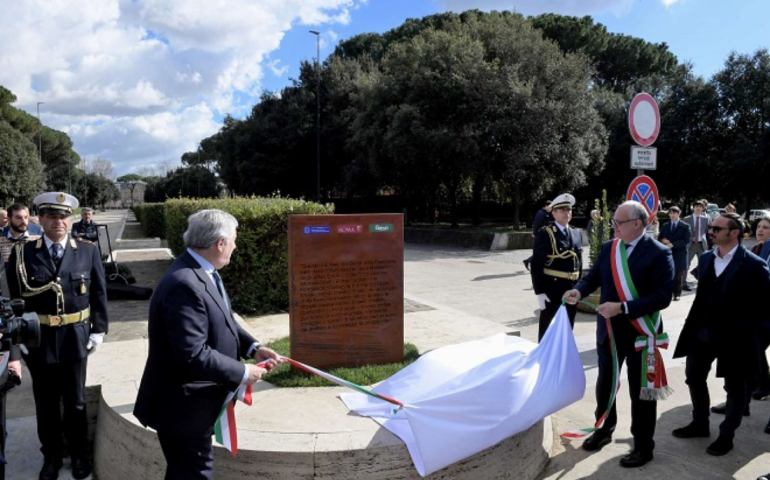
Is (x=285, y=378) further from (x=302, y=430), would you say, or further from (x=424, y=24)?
(x=424, y=24)

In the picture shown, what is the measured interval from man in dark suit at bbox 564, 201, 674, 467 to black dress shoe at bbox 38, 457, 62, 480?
13.2ft

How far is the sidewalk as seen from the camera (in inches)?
158

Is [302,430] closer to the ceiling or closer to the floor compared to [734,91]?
closer to the floor

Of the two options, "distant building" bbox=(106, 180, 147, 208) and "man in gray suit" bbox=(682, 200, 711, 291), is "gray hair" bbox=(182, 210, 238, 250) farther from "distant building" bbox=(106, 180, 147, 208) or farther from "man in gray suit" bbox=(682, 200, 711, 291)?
"distant building" bbox=(106, 180, 147, 208)

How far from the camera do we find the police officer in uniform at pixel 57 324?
150 inches

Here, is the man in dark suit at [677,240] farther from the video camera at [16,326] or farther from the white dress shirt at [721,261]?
the video camera at [16,326]

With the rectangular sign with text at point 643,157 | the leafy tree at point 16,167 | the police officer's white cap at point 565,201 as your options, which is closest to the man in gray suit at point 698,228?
the rectangular sign with text at point 643,157

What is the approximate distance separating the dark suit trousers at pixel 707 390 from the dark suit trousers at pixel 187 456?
12.4 ft

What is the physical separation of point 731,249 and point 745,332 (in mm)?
651

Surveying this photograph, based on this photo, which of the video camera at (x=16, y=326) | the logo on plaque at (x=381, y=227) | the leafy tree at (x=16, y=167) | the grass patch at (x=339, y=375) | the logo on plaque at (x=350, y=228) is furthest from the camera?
the leafy tree at (x=16, y=167)

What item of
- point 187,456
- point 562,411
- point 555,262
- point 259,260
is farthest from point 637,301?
point 259,260

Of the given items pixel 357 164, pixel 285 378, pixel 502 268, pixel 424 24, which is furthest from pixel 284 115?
pixel 285 378

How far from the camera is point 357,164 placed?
1202 inches

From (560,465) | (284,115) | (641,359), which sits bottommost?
(560,465)
